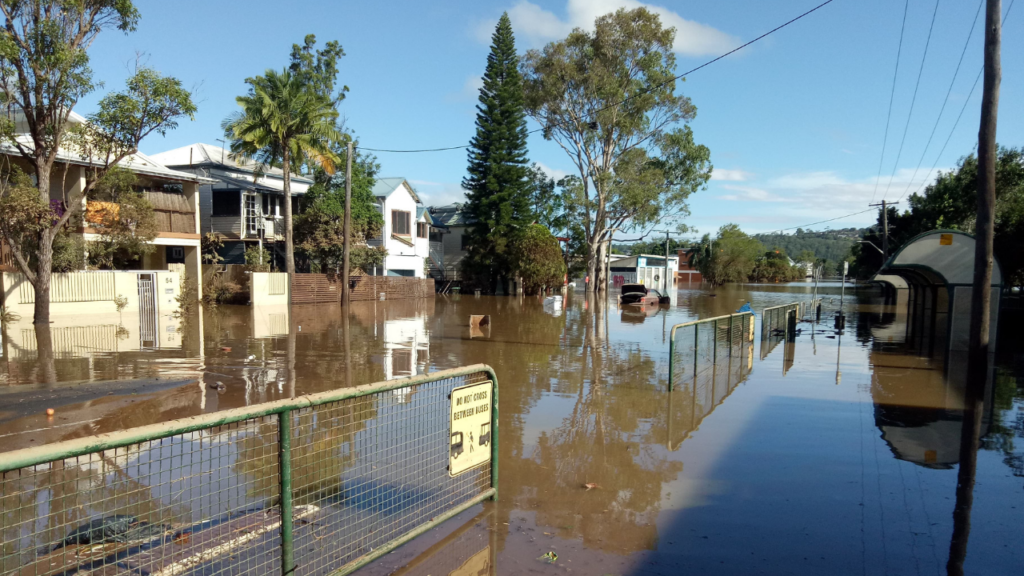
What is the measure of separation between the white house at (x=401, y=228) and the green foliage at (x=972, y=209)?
29.0 m

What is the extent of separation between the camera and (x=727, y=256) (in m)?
93.6

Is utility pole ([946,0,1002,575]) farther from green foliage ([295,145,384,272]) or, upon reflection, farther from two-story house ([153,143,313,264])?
two-story house ([153,143,313,264])

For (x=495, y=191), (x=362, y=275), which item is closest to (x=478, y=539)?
(x=362, y=275)

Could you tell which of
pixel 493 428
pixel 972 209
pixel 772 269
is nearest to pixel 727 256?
pixel 772 269

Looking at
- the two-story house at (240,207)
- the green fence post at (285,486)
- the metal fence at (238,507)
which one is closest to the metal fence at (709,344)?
the metal fence at (238,507)

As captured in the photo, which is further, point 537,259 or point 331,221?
point 537,259

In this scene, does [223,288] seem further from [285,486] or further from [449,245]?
[285,486]

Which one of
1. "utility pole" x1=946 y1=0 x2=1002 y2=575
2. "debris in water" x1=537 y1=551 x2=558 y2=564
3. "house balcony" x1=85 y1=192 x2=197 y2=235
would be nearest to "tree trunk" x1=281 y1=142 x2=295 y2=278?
"house balcony" x1=85 y1=192 x2=197 y2=235

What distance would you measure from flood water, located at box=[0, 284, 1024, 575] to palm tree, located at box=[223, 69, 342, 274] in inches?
516

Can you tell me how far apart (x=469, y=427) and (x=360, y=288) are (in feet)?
103

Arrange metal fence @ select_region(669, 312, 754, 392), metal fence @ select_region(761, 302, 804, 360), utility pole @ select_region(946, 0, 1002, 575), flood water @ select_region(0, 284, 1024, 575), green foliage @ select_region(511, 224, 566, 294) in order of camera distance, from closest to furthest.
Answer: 1. flood water @ select_region(0, 284, 1024, 575)
2. utility pole @ select_region(946, 0, 1002, 575)
3. metal fence @ select_region(669, 312, 754, 392)
4. metal fence @ select_region(761, 302, 804, 360)
5. green foliage @ select_region(511, 224, 566, 294)

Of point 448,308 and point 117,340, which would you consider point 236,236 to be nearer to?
point 448,308

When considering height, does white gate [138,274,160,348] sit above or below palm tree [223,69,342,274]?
below

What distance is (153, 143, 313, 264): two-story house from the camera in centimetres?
3375
